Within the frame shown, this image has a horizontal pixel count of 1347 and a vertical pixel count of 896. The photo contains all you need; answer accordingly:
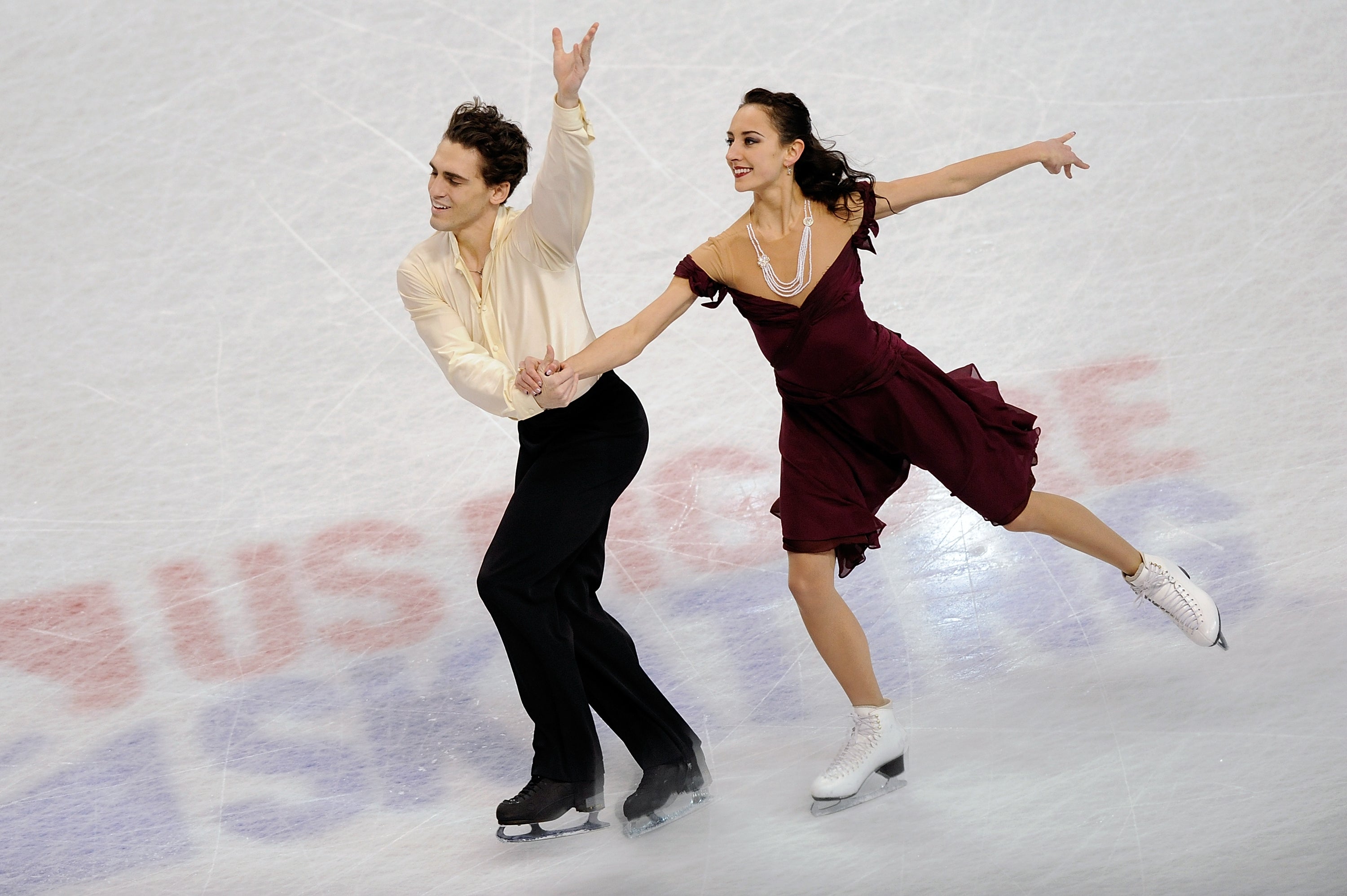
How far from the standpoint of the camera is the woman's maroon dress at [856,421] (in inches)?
123

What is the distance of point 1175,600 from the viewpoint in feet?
11.4

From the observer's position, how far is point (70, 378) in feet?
16.6

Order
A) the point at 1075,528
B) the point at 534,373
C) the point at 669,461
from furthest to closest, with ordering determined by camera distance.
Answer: the point at 669,461 → the point at 1075,528 → the point at 534,373

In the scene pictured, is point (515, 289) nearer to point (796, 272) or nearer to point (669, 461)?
point (796, 272)

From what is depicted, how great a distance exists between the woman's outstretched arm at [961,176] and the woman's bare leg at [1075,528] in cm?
73

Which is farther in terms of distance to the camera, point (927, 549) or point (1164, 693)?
point (927, 549)

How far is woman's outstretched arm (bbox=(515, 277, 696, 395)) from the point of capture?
9.62 feet

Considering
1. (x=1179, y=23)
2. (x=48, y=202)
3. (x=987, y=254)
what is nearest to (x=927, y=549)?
(x=987, y=254)

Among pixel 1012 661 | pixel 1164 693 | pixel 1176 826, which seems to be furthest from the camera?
pixel 1012 661

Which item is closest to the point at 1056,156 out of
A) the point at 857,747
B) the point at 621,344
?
the point at 621,344

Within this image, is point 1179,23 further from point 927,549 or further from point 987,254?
point 927,549

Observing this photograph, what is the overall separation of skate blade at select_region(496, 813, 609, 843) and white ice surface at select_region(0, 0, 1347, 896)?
4 cm

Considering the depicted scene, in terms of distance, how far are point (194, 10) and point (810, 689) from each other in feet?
13.3

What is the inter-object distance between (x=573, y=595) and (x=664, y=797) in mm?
501
